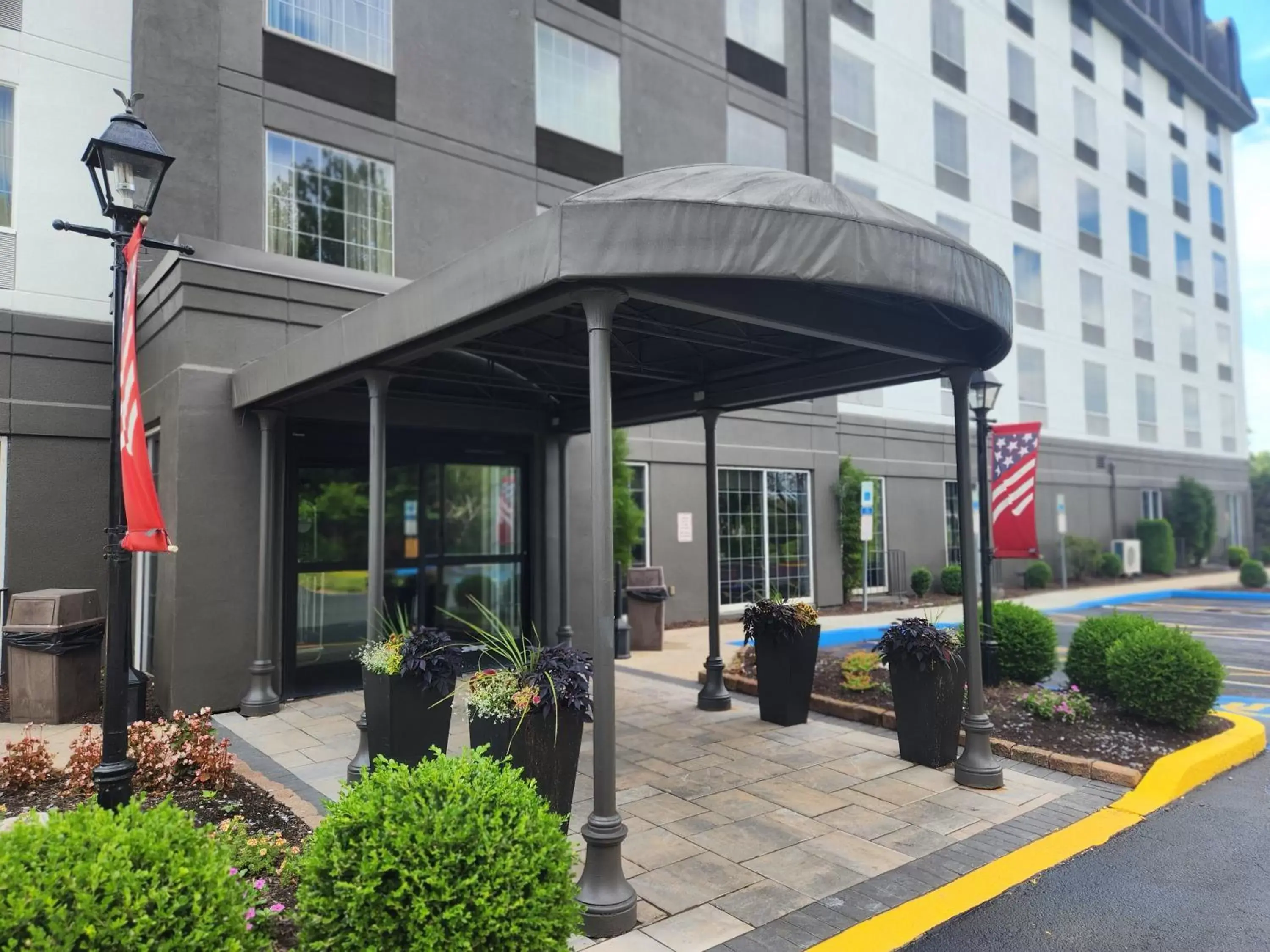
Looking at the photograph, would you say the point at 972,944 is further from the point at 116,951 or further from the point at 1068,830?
the point at 116,951

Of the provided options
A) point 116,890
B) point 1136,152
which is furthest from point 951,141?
point 116,890

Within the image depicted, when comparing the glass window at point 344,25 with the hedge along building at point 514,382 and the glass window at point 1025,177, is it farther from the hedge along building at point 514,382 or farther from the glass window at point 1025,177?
the glass window at point 1025,177

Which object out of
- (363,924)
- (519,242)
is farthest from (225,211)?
(363,924)

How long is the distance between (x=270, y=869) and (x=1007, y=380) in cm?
2226

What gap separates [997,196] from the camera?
73.8 feet

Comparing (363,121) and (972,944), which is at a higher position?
(363,121)

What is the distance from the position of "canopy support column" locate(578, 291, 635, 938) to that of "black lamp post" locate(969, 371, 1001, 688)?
5131mm

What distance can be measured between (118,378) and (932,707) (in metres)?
5.95

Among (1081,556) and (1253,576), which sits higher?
(1081,556)

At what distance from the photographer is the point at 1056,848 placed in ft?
15.4

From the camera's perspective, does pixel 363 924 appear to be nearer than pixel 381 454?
Yes

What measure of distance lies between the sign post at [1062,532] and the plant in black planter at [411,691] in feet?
67.6

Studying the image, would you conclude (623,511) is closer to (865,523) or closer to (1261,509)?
(865,523)

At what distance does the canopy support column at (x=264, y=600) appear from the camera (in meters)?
7.84
